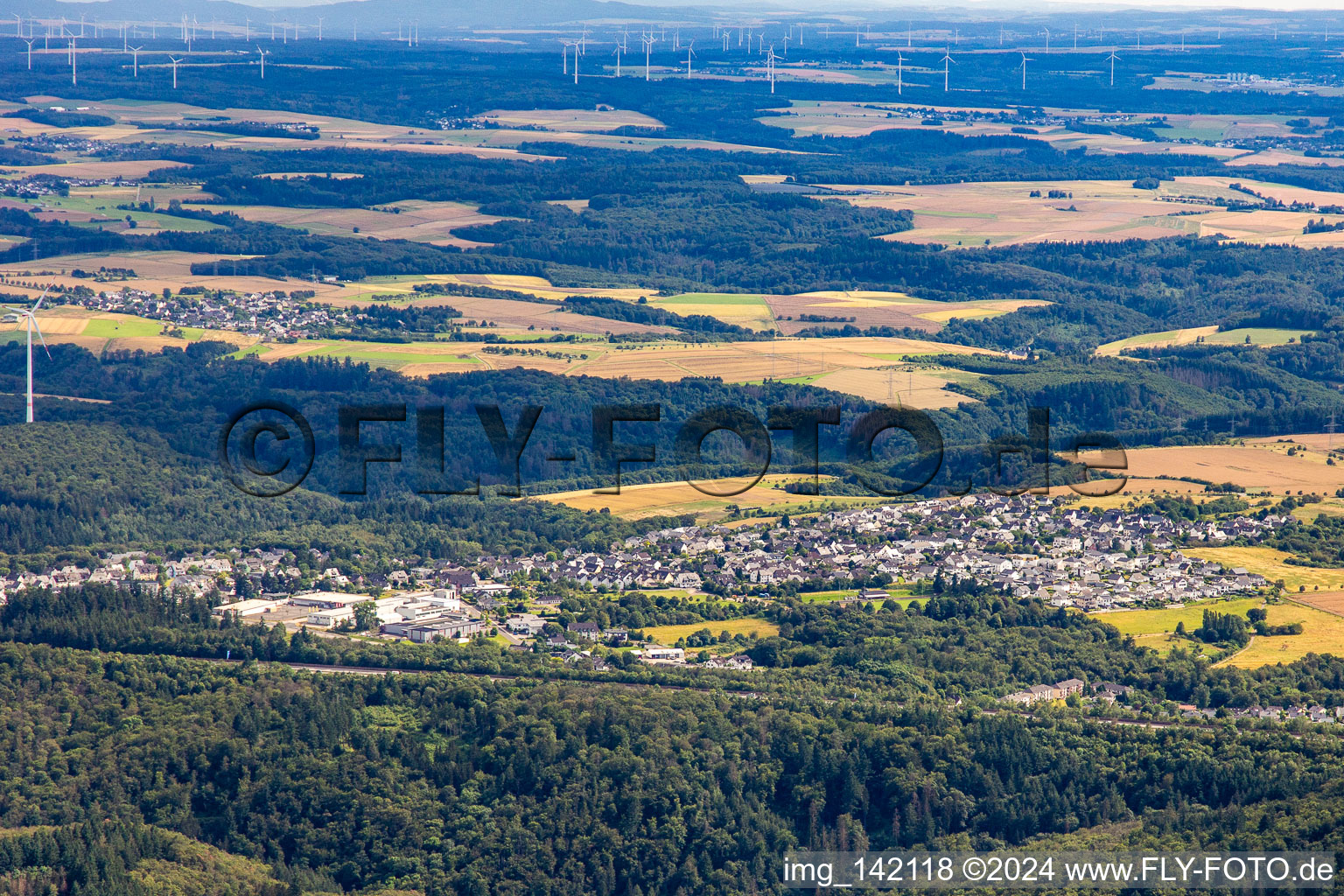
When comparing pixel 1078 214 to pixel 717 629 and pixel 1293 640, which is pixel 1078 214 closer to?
pixel 1293 640

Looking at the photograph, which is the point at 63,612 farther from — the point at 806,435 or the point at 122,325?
the point at 122,325

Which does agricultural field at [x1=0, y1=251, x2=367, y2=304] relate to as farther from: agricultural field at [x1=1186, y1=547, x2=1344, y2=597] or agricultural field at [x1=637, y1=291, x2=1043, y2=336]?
agricultural field at [x1=1186, y1=547, x2=1344, y2=597]

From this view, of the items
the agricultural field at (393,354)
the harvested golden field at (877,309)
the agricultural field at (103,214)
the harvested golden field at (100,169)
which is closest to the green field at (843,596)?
the agricultural field at (393,354)

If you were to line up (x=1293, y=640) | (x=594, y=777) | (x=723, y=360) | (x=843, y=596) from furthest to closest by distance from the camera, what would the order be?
(x=723, y=360), (x=843, y=596), (x=1293, y=640), (x=594, y=777)

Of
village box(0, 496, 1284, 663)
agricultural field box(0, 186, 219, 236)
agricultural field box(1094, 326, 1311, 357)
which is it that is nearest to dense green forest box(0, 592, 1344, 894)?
village box(0, 496, 1284, 663)

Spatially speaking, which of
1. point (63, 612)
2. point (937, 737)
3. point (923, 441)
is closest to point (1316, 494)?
point (923, 441)

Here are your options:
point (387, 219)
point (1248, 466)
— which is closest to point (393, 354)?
point (1248, 466)

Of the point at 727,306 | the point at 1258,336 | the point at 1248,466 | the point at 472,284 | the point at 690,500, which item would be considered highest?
the point at 472,284

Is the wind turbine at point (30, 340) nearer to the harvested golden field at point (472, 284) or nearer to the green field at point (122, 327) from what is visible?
the green field at point (122, 327)
